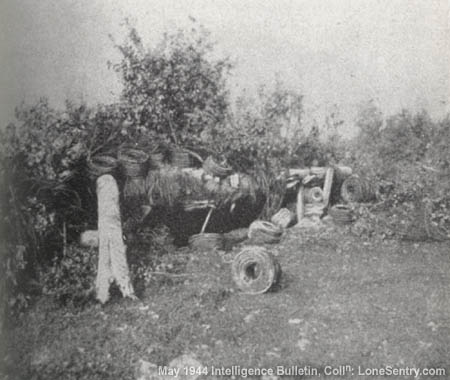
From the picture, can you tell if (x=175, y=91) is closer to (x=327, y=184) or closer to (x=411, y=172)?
(x=327, y=184)

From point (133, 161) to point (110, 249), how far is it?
1.32 m

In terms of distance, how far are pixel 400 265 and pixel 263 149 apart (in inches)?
105

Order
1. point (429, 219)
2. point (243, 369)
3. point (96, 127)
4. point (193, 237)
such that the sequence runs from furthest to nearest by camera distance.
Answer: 1. point (429, 219)
2. point (193, 237)
3. point (96, 127)
4. point (243, 369)

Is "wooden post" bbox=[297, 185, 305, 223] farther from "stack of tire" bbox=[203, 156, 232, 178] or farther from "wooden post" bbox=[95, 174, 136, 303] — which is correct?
"wooden post" bbox=[95, 174, 136, 303]

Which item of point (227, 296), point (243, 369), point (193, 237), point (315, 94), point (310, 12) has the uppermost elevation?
point (310, 12)

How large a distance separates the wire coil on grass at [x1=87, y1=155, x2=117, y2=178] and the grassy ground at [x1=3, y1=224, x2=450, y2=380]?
1.47 metres

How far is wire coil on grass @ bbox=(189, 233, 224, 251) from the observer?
634cm

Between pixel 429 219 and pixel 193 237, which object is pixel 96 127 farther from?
pixel 429 219

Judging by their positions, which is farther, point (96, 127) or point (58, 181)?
point (96, 127)

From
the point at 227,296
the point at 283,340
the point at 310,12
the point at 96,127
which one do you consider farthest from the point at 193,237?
the point at 310,12

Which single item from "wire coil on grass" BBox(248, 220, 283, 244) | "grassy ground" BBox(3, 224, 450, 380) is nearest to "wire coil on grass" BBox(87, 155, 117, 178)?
"grassy ground" BBox(3, 224, 450, 380)

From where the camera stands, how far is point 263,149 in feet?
23.3

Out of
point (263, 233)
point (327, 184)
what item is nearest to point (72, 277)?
point (263, 233)

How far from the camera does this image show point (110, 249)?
4.66 metres
